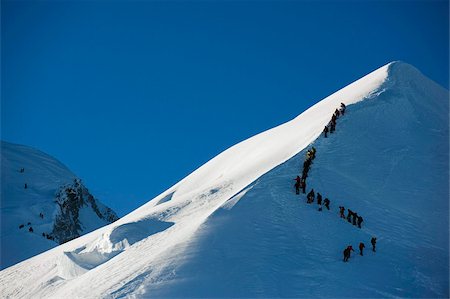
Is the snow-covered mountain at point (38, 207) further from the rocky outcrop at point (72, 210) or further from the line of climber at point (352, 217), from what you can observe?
the line of climber at point (352, 217)

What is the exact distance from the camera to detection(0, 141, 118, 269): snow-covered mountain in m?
60.3

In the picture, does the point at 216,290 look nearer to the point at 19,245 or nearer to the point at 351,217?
the point at 351,217

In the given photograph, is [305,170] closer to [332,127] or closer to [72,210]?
[332,127]

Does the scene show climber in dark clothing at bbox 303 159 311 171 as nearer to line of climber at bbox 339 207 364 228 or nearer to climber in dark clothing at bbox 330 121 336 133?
line of climber at bbox 339 207 364 228

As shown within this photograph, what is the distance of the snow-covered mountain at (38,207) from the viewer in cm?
6031

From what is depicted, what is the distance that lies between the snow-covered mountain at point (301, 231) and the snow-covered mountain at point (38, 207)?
21951 mm

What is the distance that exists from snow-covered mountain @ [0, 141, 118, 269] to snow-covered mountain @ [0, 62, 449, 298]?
22.0m

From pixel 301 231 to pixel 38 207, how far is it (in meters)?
53.7

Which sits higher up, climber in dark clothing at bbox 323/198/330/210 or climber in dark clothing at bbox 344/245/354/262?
climber in dark clothing at bbox 323/198/330/210

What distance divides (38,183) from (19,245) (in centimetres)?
2782

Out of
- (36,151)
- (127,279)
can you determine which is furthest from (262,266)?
(36,151)

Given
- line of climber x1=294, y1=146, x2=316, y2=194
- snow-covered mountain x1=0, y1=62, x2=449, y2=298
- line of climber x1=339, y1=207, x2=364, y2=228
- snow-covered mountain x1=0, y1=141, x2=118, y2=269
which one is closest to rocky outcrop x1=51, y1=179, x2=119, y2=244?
snow-covered mountain x1=0, y1=141, x2=118, y2=269

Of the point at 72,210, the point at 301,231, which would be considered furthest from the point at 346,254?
the point at 72,210

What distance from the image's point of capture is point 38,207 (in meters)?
73.9
